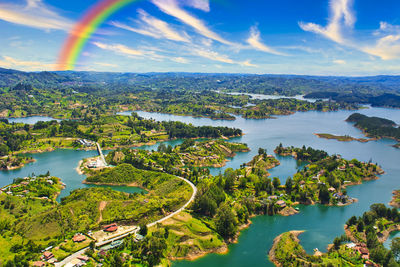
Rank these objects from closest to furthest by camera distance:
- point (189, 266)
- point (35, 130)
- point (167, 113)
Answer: point (189, 266) → point (35, 130) → point (167, 113)

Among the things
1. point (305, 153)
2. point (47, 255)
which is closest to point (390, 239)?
point (305, 153)

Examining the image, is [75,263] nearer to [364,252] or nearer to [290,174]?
[364,252]

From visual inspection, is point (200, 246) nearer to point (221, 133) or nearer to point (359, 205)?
point (359, 205)

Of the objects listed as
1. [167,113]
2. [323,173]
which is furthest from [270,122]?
[323,173]

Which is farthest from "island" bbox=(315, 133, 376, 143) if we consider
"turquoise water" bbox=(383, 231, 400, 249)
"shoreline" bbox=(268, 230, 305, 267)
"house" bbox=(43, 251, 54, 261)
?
"house" bbox=(43, 251, 54, 261)

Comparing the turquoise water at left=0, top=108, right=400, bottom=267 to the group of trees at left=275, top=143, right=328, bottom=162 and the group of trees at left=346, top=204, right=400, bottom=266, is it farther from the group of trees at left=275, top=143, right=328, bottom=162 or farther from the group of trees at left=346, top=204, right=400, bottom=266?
the group of trees at left=275, top=143, right=328, bottom=162
